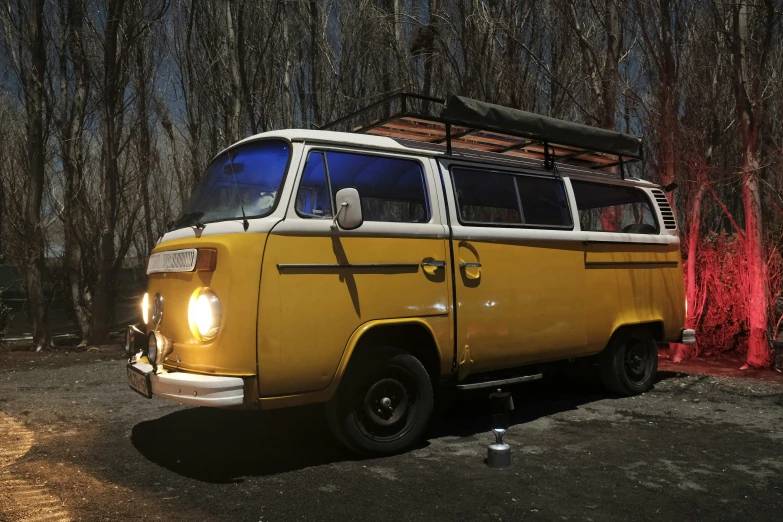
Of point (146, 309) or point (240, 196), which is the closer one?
point (240, 196)

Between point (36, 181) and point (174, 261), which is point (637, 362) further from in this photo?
point (36, 181)

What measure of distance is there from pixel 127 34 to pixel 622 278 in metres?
9.92

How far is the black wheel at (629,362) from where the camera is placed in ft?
21.4

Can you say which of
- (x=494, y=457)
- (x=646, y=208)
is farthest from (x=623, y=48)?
(x=494, y=457)

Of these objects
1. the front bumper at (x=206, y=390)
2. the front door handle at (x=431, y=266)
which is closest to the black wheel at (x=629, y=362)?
the front door handle at (x=431, y=266)

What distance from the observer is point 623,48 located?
11047 mm

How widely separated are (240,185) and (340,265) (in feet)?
3.35

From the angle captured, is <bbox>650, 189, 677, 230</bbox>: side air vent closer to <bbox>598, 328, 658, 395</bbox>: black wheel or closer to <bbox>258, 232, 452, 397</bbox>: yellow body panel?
<bbox>598, 328, 658, 395</bbox>: black wheel

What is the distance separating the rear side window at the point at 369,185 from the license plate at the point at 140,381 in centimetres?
158

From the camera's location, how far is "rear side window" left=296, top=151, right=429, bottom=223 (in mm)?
4438

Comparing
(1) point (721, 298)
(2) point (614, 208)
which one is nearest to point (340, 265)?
(2) point (614, 208)

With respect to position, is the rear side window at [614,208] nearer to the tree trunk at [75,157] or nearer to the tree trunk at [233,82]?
the tree trunk at [233,82]

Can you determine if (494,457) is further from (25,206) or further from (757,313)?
(25,206)

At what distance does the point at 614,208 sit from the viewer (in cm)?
682
